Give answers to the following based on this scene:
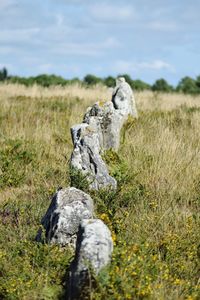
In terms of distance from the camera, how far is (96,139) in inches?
347

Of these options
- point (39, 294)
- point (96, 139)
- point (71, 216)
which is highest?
point (96, 139)

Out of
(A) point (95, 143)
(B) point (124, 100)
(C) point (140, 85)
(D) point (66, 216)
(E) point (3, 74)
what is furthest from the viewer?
(E) point (3, 74)

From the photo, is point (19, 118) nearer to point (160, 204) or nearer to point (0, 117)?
point (0, 117)

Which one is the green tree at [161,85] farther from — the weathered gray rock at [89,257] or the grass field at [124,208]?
the weathered gray rock at [89,257]

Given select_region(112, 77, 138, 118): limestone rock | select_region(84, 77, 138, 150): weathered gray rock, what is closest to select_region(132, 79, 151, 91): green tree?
select_region(112, 77, 138, 118): limestone rock

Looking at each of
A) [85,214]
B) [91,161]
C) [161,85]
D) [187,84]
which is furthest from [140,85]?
[85,214]

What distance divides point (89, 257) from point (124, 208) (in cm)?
287

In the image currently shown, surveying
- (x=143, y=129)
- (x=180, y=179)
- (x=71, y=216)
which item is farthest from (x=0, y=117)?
(x=71, y=216)

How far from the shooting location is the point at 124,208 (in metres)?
7.61

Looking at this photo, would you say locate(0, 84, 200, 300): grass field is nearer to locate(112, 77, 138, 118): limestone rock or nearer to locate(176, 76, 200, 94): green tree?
locate(112, 77, 138, 118): limestone rock

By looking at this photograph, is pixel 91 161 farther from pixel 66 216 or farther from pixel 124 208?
pixel 66 216

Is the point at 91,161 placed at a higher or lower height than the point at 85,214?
higher

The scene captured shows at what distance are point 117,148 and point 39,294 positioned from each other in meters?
5.82

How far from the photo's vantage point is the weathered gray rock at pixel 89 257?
475cm
